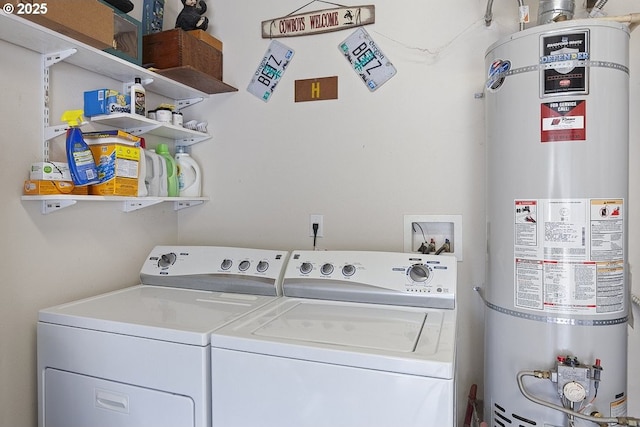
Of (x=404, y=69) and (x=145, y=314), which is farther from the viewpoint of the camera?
(x=404, y=69)

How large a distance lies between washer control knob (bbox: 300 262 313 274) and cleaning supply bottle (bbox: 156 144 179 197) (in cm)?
85

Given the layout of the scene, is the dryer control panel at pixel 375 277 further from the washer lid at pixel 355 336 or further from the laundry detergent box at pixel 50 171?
the laundry detergent box at pixel 50 171

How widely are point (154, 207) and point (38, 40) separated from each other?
36.5 inches

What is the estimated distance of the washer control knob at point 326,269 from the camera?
157 cm

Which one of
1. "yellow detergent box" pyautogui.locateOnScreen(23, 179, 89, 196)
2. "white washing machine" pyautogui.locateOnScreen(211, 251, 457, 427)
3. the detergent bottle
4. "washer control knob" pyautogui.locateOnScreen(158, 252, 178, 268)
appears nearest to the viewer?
"white washing machine" pyautogui.locateOnScreen(211, 251, 457, 427)

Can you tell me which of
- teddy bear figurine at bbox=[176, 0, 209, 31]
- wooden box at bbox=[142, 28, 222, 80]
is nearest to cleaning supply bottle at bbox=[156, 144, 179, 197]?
wooden box at bbox=[142, 28, 222, 80]

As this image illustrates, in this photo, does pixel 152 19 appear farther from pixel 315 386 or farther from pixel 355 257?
pixel 315 386

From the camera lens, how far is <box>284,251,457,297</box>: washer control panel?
145cm

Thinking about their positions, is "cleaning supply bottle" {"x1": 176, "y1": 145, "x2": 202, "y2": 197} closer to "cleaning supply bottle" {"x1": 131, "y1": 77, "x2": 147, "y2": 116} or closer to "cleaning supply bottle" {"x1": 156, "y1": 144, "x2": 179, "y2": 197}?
"cleaning supply bottle" {"x1": 156, "y1": 144, "x2": 179, "y2": 197}

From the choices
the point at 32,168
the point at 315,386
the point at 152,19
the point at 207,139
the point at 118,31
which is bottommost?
the point at 315,386

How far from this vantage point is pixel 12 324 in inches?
54.9

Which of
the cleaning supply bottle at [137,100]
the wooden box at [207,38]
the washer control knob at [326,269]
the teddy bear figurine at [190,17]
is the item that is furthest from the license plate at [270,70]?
the washer control knob at [326,269]

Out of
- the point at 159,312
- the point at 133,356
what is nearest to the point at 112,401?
the point at 133,356

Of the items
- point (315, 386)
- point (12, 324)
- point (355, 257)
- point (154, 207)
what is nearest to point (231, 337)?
point (315, 386)
